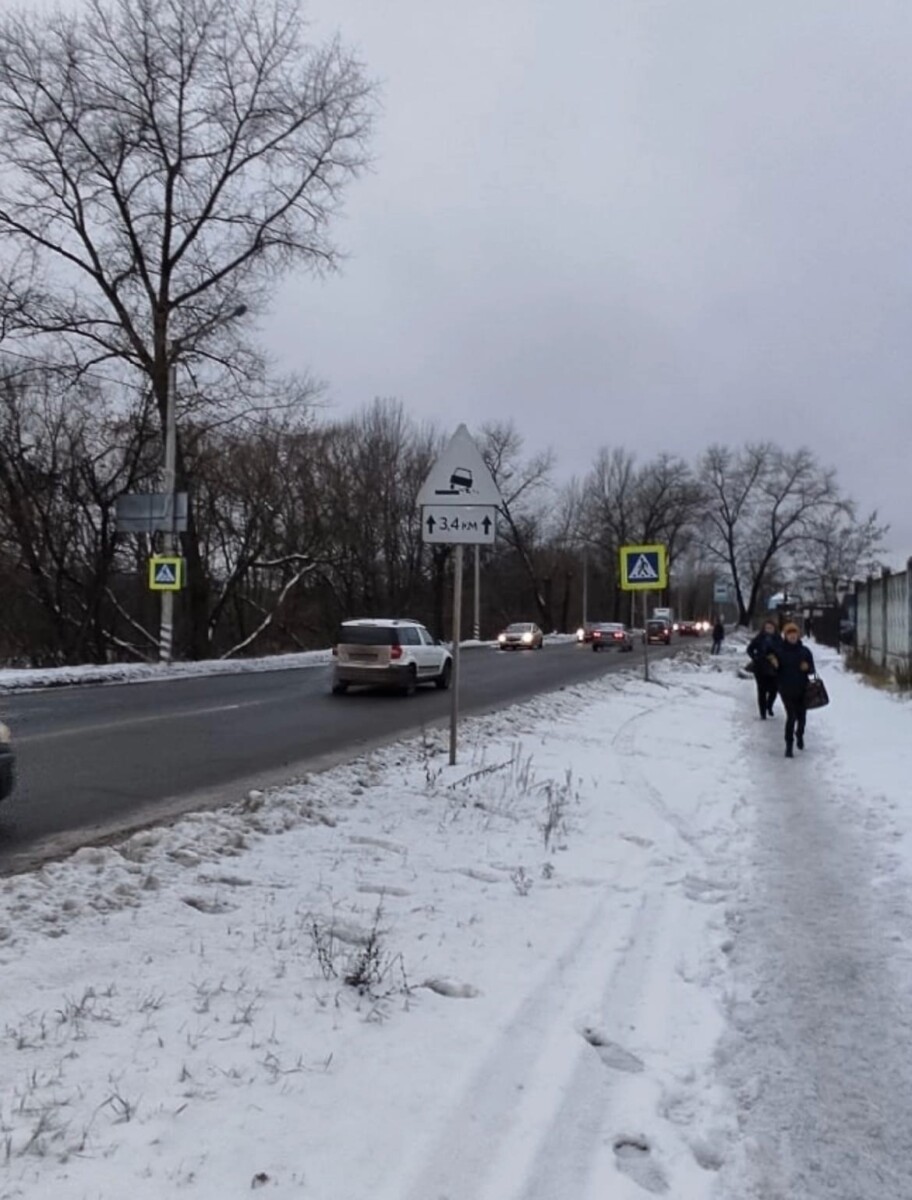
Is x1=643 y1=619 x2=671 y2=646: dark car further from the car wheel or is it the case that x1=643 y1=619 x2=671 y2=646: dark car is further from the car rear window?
the car rear window

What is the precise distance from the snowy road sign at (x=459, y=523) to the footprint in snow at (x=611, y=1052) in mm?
5875

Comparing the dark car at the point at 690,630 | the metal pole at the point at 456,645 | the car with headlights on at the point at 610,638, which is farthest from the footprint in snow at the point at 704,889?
the dark car at the point at 690,630

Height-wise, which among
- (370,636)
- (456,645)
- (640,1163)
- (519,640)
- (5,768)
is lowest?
(640,1163)

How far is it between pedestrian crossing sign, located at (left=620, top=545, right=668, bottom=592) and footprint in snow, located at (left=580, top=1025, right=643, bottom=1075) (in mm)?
16413

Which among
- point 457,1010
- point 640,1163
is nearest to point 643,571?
point 457,1010

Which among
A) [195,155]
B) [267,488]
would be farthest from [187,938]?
[267,488]

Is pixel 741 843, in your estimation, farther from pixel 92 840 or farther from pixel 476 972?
pixel 92 840

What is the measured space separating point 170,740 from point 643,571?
1051 centimetres

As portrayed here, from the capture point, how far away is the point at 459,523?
32.6ft

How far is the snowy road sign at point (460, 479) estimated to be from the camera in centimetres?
980

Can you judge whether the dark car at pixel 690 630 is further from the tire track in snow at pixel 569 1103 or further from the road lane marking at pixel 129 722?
the tire track in snow at pixel 569 1103

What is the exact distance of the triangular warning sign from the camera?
20641 millimetres

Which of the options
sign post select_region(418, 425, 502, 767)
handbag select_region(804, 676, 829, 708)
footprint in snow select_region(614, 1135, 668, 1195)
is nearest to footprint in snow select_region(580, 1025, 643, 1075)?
footprint in snow select_region(614, 1135, 668, 1195)

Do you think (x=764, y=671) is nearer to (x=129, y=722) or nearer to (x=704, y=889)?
(x=129, y=722)
